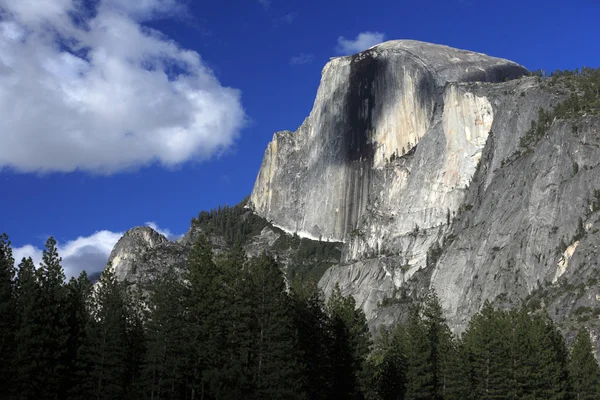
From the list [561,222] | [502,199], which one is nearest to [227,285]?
[561,222]

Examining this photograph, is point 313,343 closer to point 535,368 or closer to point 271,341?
point 271,341

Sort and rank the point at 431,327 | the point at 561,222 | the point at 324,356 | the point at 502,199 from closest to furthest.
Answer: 1. the point at 324,356
2. the point at 431,327
3. the point at 561,222
4. the point at 502,199

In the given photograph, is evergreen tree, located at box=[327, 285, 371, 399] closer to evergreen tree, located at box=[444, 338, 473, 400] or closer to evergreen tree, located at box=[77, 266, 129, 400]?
evergreen tree, located at box=[444, 338, 473, 400]

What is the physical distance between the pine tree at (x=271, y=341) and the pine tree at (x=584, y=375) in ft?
125

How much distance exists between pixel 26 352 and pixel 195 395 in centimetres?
1542

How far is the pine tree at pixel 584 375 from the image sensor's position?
9238cm

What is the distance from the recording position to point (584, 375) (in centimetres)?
9369

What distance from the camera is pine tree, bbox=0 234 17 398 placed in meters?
62.9

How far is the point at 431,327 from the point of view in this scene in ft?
309

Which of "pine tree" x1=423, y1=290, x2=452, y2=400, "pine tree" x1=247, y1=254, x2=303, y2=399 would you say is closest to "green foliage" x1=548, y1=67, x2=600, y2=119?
"pine tree" x1=423, y1=290, x2=452, y2=400

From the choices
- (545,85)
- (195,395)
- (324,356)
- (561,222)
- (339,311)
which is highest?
(545,85)

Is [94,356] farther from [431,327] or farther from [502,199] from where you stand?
[502,199]

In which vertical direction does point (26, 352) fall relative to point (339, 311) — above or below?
below

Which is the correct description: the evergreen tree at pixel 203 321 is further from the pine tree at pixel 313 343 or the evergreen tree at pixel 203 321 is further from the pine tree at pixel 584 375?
the pine tree at pixel 584 375
